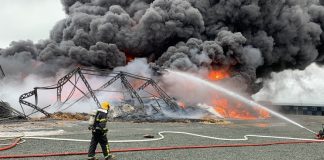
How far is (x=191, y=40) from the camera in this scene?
41031 millimetres

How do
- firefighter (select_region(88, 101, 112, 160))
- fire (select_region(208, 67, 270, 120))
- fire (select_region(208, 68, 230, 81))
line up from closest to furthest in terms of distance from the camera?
firefighter (select_region(88, 101, 112, 160)) < fire (select_region(208, 67, 270, 120)) < fire (select_region(208, 68, 230, 81))

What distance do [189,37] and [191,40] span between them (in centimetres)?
214

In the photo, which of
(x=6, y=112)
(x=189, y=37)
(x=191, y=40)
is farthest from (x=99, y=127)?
(x=189, y=37)

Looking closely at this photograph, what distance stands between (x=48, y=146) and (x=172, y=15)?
1197 inches

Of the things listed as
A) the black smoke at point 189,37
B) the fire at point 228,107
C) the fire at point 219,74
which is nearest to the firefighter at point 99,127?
the black smoke at point 189,37

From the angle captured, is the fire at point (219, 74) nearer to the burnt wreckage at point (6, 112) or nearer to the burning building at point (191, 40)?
the burning building at point (191, 40)

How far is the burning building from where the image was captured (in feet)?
136

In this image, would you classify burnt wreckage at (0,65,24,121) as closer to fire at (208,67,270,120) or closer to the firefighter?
the firefighter

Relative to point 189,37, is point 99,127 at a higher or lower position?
lower

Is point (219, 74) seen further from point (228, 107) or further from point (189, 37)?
point (189, 37)

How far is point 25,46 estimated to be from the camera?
163 ft

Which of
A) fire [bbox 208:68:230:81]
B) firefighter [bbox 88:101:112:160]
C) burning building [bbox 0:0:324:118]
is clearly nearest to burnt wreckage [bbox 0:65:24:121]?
burning building [bbox 0:0:324:118]

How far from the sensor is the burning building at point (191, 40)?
136 feet

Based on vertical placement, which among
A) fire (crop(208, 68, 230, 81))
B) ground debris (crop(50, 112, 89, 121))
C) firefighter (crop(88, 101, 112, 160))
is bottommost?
firefighter (crop(88, 101, 112, 160))
